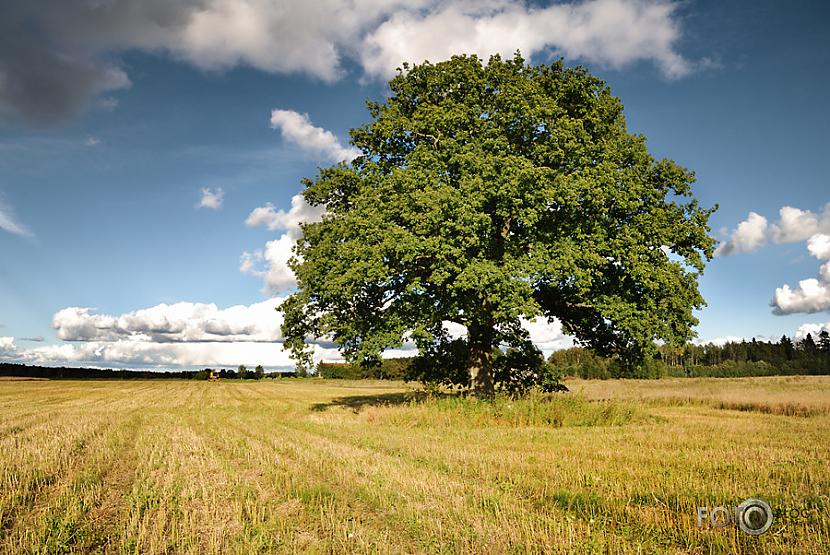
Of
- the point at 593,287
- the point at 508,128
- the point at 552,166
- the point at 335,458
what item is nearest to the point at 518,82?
the point at 508,128

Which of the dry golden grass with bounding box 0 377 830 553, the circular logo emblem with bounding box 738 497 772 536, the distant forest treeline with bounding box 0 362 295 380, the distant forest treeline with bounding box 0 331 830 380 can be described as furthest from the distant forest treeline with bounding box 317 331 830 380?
the circular logo emblem with bounding box 738 497 772 536

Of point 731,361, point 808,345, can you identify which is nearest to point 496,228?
point 731,361

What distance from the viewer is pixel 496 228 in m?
21.2

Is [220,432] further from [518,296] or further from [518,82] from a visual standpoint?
[518,82]

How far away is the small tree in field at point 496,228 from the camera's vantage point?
18.2 metres

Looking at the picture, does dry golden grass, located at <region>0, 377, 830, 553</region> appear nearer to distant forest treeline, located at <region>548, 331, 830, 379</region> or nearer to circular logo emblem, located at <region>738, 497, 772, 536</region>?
circular logo emblem, located at <region>738, 497, 772, 536</region>

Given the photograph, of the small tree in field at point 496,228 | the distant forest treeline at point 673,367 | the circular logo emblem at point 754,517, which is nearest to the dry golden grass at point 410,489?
the circular logo emblem at point 754,517

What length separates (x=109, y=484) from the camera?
331 inches

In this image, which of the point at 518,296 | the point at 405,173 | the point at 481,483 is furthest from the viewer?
the point at 405,173

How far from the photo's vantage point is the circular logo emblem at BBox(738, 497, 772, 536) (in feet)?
18.2

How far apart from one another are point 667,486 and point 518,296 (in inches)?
411

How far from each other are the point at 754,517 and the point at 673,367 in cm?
15265

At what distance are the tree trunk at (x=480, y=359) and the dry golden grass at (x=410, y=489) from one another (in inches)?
284

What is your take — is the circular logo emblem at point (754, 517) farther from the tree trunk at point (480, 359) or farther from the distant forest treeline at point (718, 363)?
the distant forest treeline at point (718, 363)
